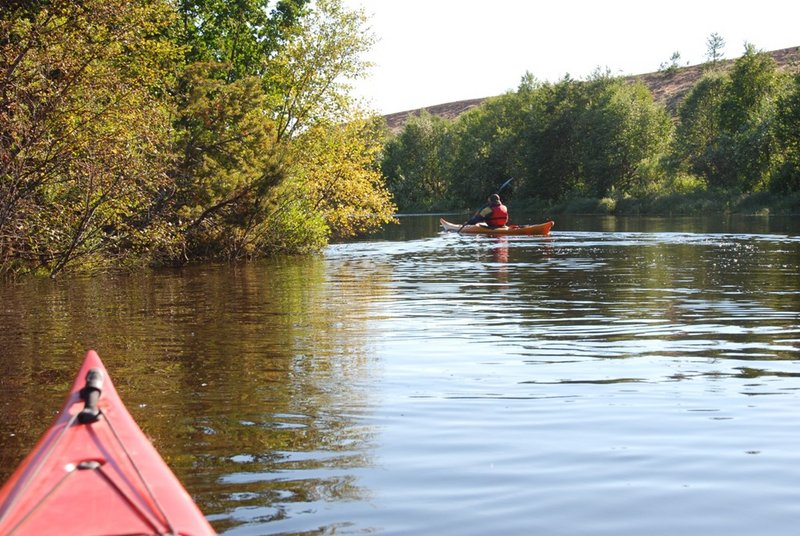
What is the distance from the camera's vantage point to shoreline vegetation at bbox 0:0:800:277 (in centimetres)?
1811

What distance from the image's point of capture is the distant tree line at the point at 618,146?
59688mm

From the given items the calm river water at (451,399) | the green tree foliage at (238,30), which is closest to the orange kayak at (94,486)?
the calm river water at (451,399)

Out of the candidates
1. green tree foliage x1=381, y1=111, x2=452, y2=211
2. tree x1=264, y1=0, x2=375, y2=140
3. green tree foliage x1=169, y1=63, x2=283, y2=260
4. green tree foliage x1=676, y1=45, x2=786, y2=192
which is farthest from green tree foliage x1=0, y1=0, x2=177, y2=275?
green tree foliage x1=381, y1=111, x2=452, y2=211

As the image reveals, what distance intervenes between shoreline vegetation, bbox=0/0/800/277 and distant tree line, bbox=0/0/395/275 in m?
0.05

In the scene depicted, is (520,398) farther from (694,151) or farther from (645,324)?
(694,151)

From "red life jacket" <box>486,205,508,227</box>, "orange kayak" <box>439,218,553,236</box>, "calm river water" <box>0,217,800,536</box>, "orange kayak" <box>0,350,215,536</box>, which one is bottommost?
"calm river water" <box>0,217,800,536</box>

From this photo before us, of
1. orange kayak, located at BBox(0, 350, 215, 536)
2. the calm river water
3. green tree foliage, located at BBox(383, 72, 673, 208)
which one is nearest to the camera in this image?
orange kayak, located at BBox(0, 350, 215, 536)

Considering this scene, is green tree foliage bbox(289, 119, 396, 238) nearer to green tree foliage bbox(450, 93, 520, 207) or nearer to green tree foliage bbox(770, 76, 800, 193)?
green tree foliage bbox(770, 76, 800, 193)

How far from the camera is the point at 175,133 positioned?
81.3 ft

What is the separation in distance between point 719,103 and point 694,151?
6029mm

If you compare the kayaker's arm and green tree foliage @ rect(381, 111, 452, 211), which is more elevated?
green tree foliage @ rect(381, 111, 452, 211)

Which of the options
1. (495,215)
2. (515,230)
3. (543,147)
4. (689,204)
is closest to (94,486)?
(515,230)

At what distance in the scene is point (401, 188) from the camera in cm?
9994

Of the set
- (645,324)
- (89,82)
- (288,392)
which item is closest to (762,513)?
(288,392)
